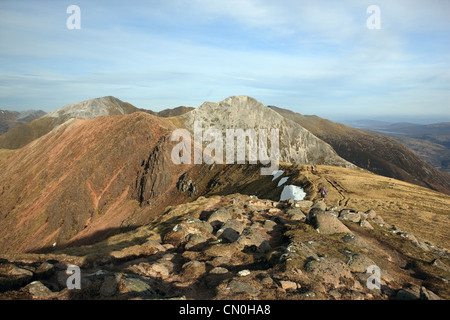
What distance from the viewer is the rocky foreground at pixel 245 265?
1153 centimetres

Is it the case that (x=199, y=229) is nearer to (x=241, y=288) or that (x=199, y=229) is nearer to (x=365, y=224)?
(x=241, y=288)

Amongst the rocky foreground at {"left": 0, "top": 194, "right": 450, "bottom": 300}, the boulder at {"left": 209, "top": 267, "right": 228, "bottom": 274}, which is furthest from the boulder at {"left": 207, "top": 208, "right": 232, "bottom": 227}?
the boulder at {"left": 209, "top": 267, "right": 228, "bottom": 274}

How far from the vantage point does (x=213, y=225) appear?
23.0m

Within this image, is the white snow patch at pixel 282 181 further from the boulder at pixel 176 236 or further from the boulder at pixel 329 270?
the boulder at pixel 329 270

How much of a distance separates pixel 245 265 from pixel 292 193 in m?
27.2

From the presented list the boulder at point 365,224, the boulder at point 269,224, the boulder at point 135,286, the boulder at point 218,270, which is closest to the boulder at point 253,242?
the boulder at point 218,270

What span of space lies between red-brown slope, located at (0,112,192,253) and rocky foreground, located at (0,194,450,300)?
145 feet

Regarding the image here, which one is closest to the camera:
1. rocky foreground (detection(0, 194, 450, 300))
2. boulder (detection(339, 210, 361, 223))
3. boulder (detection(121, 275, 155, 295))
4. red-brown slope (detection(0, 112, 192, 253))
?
boulder (detection(121, 275, 155, 295))

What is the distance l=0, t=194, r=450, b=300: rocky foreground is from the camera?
11531mm

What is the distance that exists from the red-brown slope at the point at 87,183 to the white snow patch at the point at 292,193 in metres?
32.7

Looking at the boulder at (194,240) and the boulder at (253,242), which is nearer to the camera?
the boulder at (253,242)

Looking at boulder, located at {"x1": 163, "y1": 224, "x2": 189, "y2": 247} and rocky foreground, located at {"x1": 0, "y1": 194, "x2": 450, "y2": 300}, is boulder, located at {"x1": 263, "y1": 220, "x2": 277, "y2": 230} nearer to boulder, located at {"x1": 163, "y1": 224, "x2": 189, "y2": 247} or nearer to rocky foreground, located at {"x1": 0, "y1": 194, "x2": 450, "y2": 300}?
rocky foreground, located at {"x1": 0, "y1": 194, "x2": 450, "y2": 300}
